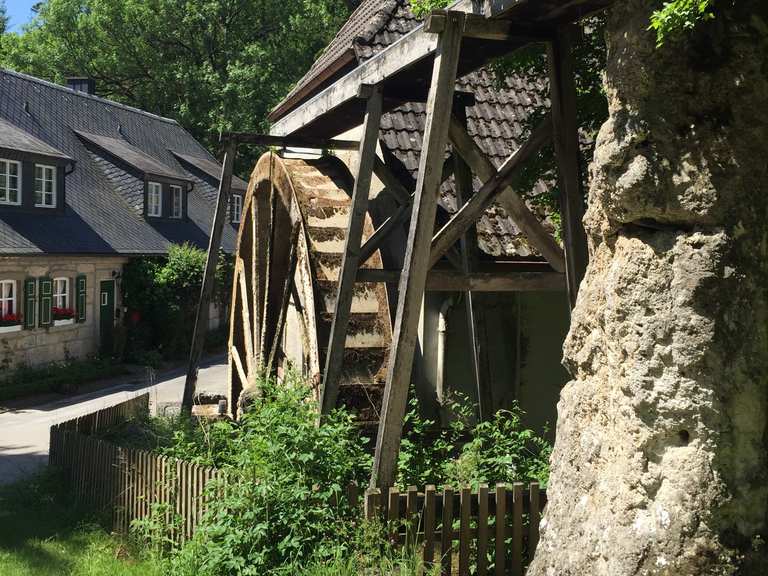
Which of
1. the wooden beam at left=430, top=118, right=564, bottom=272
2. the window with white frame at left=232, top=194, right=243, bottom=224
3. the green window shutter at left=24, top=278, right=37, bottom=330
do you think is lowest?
the green window shutter at left=24, top=278, right=37, bottom=330

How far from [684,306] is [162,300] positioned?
20.0m

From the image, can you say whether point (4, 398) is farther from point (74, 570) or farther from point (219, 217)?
point (74, 570)

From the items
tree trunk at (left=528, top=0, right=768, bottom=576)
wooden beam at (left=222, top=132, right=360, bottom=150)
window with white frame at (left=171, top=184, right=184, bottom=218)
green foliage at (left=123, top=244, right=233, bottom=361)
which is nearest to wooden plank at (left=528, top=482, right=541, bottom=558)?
tree trunk at (left=528, top=0, right=768, bottom=576)

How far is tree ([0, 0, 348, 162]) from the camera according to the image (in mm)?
32812

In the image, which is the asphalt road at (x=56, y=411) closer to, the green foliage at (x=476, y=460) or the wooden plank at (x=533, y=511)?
the green foliage at (x=476, y=460)

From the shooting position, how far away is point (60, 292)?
19172 mm

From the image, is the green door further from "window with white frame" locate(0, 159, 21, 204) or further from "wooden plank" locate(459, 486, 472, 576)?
"wooden plank" locate(459, 486, 472, 576)

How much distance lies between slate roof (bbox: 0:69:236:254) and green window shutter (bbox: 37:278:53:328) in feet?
2.37

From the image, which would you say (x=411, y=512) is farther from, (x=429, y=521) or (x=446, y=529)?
(x=446, y=529)

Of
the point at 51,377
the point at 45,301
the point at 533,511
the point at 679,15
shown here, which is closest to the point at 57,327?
the point at 45,301

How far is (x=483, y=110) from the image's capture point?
9.80 m

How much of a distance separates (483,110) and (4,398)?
1099 cm

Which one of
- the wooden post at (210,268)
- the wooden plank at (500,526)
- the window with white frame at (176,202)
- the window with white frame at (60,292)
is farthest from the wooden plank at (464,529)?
the window with white frame at (176,202)

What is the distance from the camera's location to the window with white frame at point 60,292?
1897cm
